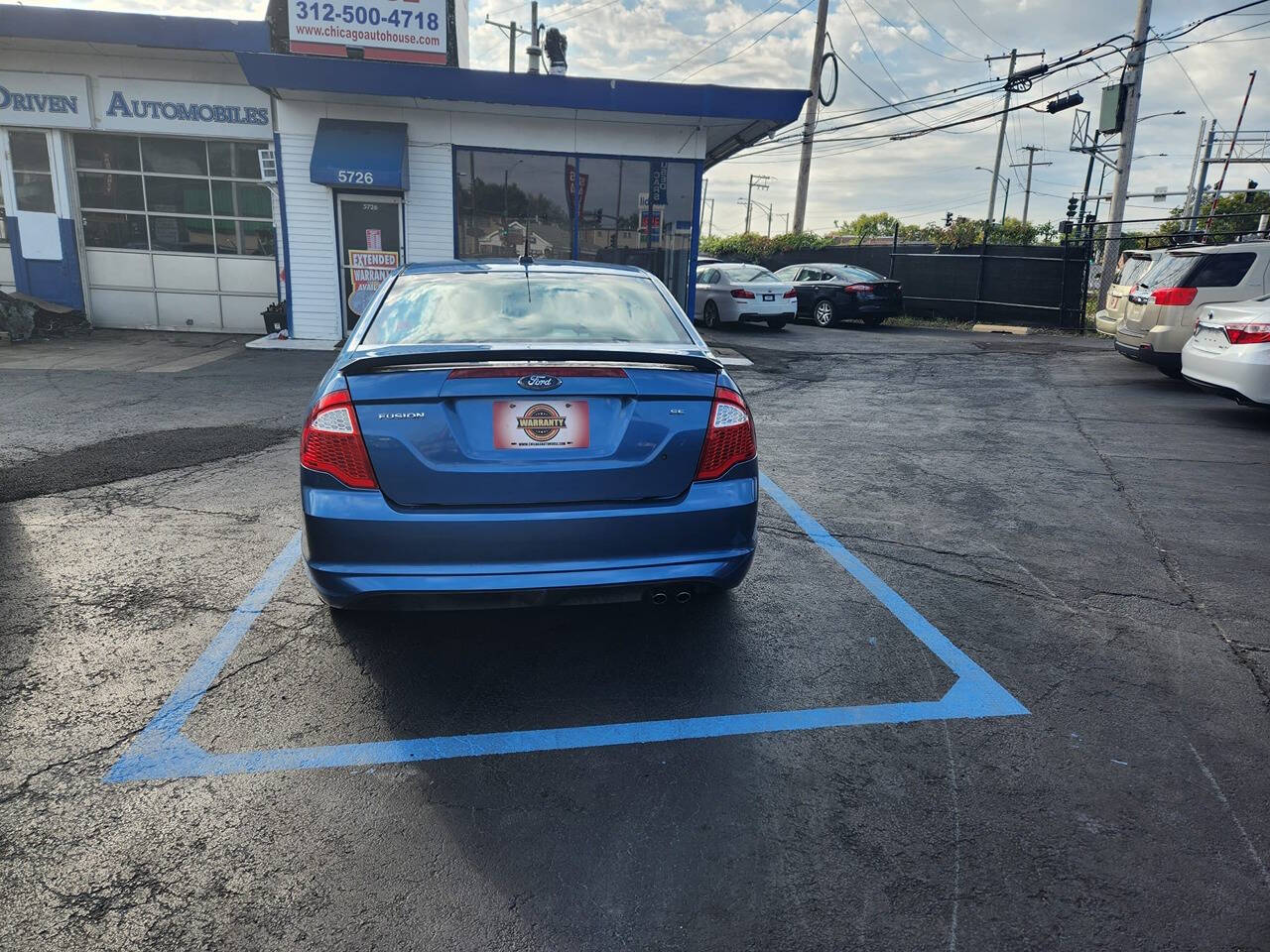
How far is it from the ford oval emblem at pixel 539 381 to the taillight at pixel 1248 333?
8.07 metres

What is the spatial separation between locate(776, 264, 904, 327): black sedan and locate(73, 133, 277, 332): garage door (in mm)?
11782

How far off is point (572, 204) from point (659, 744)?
44.0ft

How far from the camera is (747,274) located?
18.7m

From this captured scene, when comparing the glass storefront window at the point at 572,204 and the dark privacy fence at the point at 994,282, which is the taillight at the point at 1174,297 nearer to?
the glass storefront window at the point at 572,204

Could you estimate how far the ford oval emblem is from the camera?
3.12 metres

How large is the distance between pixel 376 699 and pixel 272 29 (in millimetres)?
14582

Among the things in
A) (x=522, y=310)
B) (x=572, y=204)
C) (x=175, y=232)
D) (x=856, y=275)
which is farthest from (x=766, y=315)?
(x=522, y=310)

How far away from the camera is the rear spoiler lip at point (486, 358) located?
126 inches

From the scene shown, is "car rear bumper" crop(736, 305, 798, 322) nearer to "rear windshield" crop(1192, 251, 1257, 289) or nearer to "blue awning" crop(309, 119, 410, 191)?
"blue awning" crop(309, 119, 410, 191)

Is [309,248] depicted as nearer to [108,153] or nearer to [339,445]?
[108,153]

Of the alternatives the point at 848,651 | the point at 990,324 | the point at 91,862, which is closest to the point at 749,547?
the point at 848,651

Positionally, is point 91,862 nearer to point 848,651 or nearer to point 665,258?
point 848,651

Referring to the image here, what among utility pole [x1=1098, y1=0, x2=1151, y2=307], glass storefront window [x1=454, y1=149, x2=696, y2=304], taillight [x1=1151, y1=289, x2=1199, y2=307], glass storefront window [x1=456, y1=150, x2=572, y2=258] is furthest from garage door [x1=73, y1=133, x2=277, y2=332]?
utility pole [x1=1098, y1=0, x2=1151, y2=307]

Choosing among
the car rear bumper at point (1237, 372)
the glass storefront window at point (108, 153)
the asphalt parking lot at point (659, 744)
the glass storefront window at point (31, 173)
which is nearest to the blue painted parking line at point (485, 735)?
the asphalt parking lot at point (659, 744)
